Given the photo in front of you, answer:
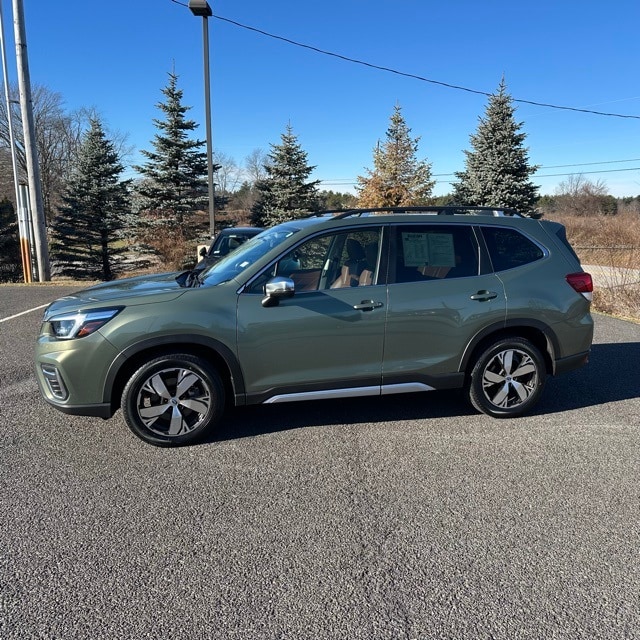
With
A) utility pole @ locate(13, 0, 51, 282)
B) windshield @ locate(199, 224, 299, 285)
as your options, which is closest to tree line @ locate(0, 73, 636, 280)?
utility pole @ locate(13, 0, 51, 282)

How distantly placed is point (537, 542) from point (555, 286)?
245cm

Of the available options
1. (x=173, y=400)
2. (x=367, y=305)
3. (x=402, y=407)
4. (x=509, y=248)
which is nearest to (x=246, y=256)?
(x=367, y=305)

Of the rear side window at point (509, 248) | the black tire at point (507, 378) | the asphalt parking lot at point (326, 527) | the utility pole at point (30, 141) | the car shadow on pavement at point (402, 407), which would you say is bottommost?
the asphalt parking lot at point (326, 527)

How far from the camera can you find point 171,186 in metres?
25.0

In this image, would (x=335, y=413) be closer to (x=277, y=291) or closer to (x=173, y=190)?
(x=277, y=291)

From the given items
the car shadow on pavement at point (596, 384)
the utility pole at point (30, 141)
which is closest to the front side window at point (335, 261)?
the car shadow on pavement at point (596, 384)

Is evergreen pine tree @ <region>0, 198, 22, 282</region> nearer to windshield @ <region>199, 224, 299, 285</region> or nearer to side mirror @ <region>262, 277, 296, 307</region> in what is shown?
windshield @ <region>199, 224, 299, 285</region>

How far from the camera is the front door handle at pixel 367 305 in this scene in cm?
391

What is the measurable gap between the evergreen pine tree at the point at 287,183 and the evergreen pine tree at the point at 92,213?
8.07 metres

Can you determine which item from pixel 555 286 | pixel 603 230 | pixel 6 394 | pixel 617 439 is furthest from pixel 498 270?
pixel 603 230

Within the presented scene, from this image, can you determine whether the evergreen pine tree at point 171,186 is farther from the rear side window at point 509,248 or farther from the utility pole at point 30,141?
the rear side window at point 509,248

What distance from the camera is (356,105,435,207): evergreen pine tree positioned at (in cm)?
2708

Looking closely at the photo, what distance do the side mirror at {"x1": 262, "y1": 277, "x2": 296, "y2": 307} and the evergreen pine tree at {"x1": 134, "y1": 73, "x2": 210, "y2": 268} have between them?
21572 mm

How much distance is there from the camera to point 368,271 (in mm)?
4051
